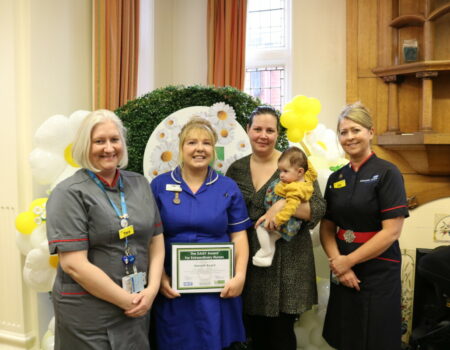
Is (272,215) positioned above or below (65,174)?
below

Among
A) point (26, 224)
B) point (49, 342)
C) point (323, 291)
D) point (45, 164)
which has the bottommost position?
point (49, 342)

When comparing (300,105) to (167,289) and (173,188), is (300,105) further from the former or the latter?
(167,289)

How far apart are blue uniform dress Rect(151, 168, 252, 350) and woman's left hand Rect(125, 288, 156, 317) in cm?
20

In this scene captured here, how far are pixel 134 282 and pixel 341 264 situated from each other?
0.86 m

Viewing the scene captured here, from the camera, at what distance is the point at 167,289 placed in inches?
70.6

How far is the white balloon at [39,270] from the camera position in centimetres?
223

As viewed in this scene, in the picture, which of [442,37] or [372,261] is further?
[442,37]

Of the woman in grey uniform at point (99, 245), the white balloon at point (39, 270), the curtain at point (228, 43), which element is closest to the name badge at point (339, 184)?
the woman in grey uniform at point (99, 245)

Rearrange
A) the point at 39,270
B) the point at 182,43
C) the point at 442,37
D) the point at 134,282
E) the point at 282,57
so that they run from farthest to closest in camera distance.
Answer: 1. the point at 182,43
2. the point at 282,57
3. the point at 442,37
4. the point at 39,270
5. the point at 134,282

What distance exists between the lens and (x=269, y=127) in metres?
1.94

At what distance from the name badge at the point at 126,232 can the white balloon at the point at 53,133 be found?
3.31ft

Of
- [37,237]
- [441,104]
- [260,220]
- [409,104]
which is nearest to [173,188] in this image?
[260,220]

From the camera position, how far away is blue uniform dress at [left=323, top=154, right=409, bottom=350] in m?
1.76

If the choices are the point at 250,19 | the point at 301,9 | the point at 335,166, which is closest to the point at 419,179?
the point at 335,166
